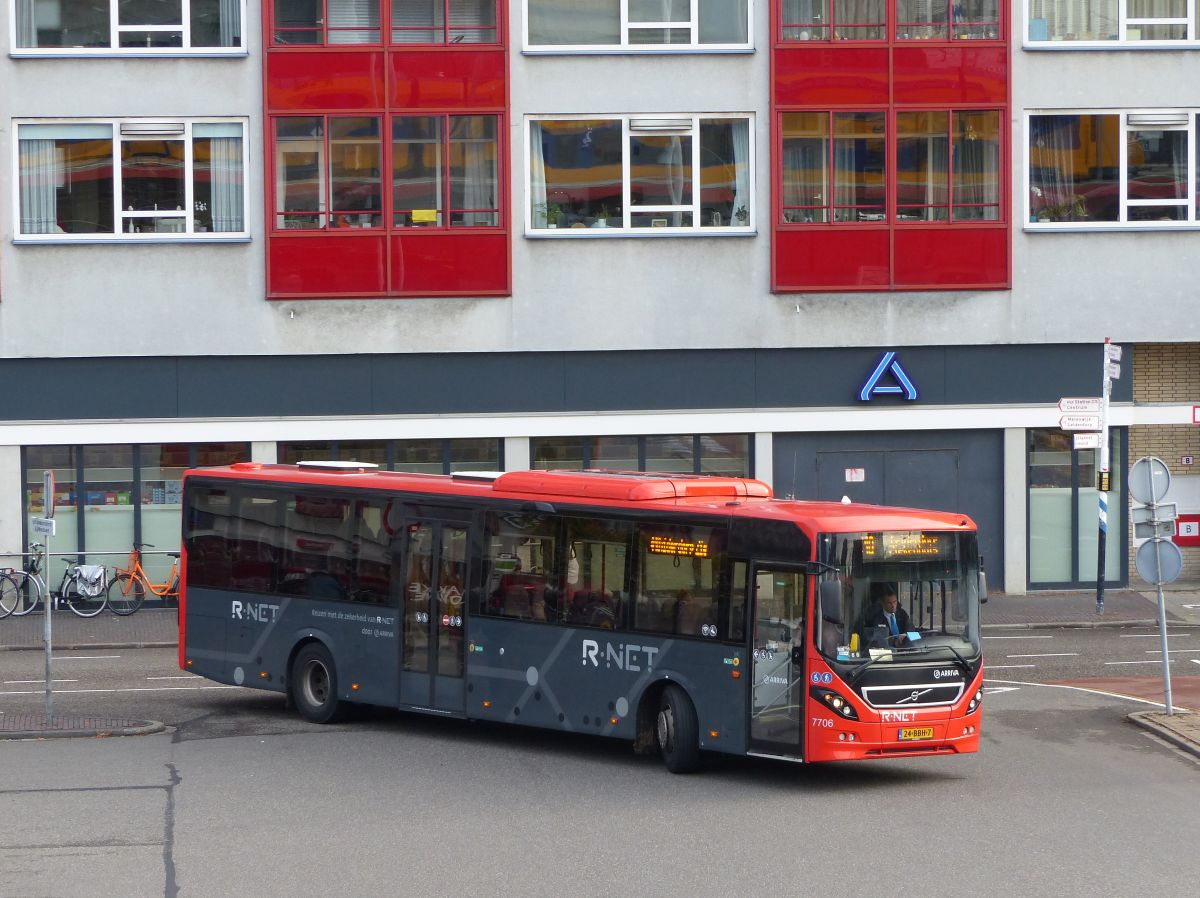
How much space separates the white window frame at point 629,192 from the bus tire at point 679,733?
50.6ft

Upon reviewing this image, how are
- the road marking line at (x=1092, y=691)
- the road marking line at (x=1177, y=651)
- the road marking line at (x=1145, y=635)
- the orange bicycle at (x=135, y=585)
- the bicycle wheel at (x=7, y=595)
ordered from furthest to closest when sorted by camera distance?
the orange bicycle at (x=135, y=585) < the bicycle wheel at (x=7, y=595) < the road marking line at (x=1145, y=635) < the road marking line at (x=1177, y=651) < the road marking line at (x=1092, y=691)

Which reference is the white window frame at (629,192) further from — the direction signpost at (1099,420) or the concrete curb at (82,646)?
the concrete curb at (82,646)

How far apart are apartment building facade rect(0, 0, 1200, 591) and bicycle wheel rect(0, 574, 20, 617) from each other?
846 mm

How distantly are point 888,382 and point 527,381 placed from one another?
A: 614 centimetres

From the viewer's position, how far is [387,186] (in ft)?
96.9

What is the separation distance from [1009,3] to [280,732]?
18.8 metres

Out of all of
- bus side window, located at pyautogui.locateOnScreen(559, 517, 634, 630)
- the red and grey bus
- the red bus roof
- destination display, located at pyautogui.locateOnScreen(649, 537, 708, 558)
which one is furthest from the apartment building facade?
destination display, located at pyautogui.locateOnScreen(649, 537, 708, 558)

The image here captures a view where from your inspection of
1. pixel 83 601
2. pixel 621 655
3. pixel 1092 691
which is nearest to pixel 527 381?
pixel 83 601

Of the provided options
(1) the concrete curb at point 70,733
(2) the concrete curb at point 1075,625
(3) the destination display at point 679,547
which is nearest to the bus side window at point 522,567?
(3) the destination display at point 679,547

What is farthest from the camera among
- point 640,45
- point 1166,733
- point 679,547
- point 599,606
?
point 640,45

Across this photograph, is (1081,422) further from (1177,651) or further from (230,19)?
(230,19)

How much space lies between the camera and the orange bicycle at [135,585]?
95.8 feet

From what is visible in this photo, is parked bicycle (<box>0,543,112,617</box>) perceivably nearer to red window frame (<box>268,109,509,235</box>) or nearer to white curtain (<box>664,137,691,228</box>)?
red window frame (<box>268,109,509,235</box>)

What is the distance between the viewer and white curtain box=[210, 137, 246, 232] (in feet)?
97.1
